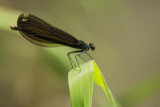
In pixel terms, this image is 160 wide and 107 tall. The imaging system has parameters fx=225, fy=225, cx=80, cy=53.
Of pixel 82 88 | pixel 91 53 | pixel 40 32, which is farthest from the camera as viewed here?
pixel 91 53

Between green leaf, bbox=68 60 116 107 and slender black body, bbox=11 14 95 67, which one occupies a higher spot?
slender black body, bbox=11 14 95 67

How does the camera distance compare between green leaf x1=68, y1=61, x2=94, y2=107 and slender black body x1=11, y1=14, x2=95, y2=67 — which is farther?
slender black body x1=11, y1=14, x2=95, y2=67

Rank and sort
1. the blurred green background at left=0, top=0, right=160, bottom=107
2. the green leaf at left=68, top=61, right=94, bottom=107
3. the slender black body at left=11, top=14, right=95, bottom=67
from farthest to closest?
the blurred green background at left=0, top=0, right=160, bottom=107 < the slender black body at left=11, top=14, right=95, bottom=67 < the green leaf at left=68, top=61, right=94, bottom=107

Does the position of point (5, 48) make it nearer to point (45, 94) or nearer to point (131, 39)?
point (45, 94)

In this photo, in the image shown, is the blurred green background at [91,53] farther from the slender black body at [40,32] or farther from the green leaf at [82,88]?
the green leaf at [82,88]

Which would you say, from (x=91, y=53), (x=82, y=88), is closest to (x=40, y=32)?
(x=82, y=88)

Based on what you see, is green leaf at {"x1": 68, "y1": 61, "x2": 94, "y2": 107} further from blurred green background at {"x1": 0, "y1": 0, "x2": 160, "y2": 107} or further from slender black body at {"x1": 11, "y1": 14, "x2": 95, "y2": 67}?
blurred green background at {"x1": 0, "y1": 0, "x2": 160, "y2": 107}

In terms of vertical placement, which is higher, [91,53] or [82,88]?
[91,53]

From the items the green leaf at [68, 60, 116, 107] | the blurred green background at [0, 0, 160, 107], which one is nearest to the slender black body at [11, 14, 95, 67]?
the blurred green background at [0, 0, 160, 107]

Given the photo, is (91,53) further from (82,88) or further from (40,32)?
(82,88)

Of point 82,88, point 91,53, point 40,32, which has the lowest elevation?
point 82,88

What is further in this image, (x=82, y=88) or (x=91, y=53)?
(x=91, y=53)
